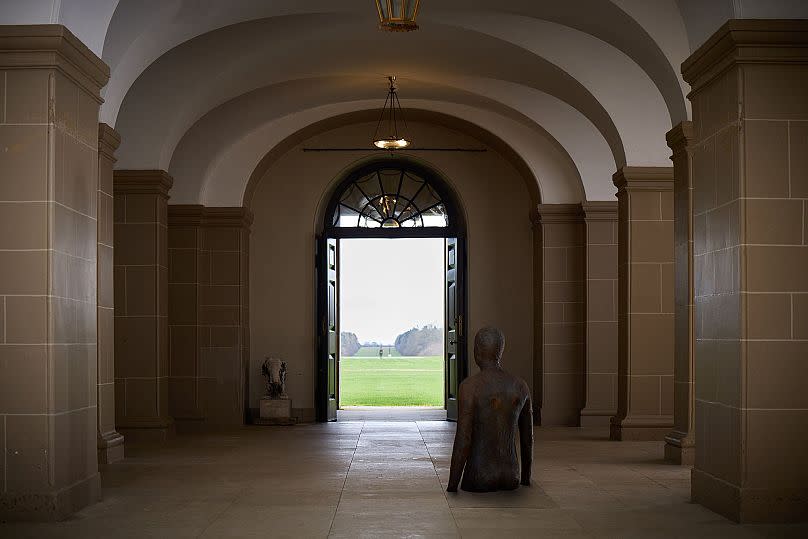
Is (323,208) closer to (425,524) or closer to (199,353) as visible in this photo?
(199,353)

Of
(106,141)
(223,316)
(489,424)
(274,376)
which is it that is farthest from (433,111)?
(489,424)

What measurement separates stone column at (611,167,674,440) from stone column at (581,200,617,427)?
255 centimetres

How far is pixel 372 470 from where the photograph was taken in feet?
30.2

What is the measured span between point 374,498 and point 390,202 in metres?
9.08

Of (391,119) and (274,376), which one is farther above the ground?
(391,119)

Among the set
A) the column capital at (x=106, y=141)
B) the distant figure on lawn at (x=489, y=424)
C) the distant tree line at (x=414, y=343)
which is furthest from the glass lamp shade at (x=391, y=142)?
the distant tree line at (x=414, y=343)

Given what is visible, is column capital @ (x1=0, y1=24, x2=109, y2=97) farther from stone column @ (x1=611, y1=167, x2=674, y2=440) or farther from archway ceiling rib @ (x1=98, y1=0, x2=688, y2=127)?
stone column @ (x1=611, y1=167, x2=674, y2=440)

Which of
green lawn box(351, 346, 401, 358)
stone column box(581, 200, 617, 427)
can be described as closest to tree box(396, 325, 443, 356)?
green lawn box(351, 346, 401, 358)

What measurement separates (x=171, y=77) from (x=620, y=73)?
4.73m

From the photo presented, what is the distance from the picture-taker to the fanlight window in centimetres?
1619

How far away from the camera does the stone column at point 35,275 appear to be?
21.4ft

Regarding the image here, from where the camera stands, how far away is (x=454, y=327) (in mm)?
16000

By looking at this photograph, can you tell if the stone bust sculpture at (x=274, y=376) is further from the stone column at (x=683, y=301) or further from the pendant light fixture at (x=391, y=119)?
the stone column at (x=683, y=301)

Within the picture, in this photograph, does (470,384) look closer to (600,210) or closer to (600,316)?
(600,316)
